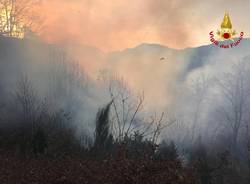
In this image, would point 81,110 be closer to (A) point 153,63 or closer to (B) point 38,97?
(B) point 38,97

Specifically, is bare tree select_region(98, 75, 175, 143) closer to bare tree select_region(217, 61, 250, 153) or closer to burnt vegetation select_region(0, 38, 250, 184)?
burnt vegetation select_region(0, 38, 250, 184)

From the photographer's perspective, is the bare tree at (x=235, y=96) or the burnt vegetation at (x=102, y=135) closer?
the burnt vegetation at (x=102, y=135)

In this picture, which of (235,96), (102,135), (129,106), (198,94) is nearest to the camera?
(102,135)

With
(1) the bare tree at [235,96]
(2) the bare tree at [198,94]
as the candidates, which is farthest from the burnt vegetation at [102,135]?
(2) the bare tree at [198,94]

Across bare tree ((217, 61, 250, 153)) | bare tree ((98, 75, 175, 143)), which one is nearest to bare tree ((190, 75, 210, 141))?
bare tree ((217, 61, 250, 153))

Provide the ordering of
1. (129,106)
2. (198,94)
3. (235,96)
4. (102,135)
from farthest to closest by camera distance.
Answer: (198,94)
(235,96)
(129,106)
(102,135)

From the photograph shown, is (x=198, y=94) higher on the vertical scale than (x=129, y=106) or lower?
higher

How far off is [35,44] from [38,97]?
7740mm

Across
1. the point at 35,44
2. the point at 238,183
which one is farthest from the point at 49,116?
the point at 238,183

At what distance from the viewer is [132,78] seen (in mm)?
46938

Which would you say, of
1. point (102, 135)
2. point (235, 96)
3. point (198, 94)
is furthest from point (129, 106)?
point (235, 96)

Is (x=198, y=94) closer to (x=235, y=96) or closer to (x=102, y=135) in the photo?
(x=235, y=96)

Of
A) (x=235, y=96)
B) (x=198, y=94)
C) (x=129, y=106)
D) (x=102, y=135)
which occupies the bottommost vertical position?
(x=102, y=135)

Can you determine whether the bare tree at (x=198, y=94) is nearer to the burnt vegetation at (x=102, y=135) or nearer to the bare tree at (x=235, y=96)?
the burnt vegetation at (x=102, y=135)
